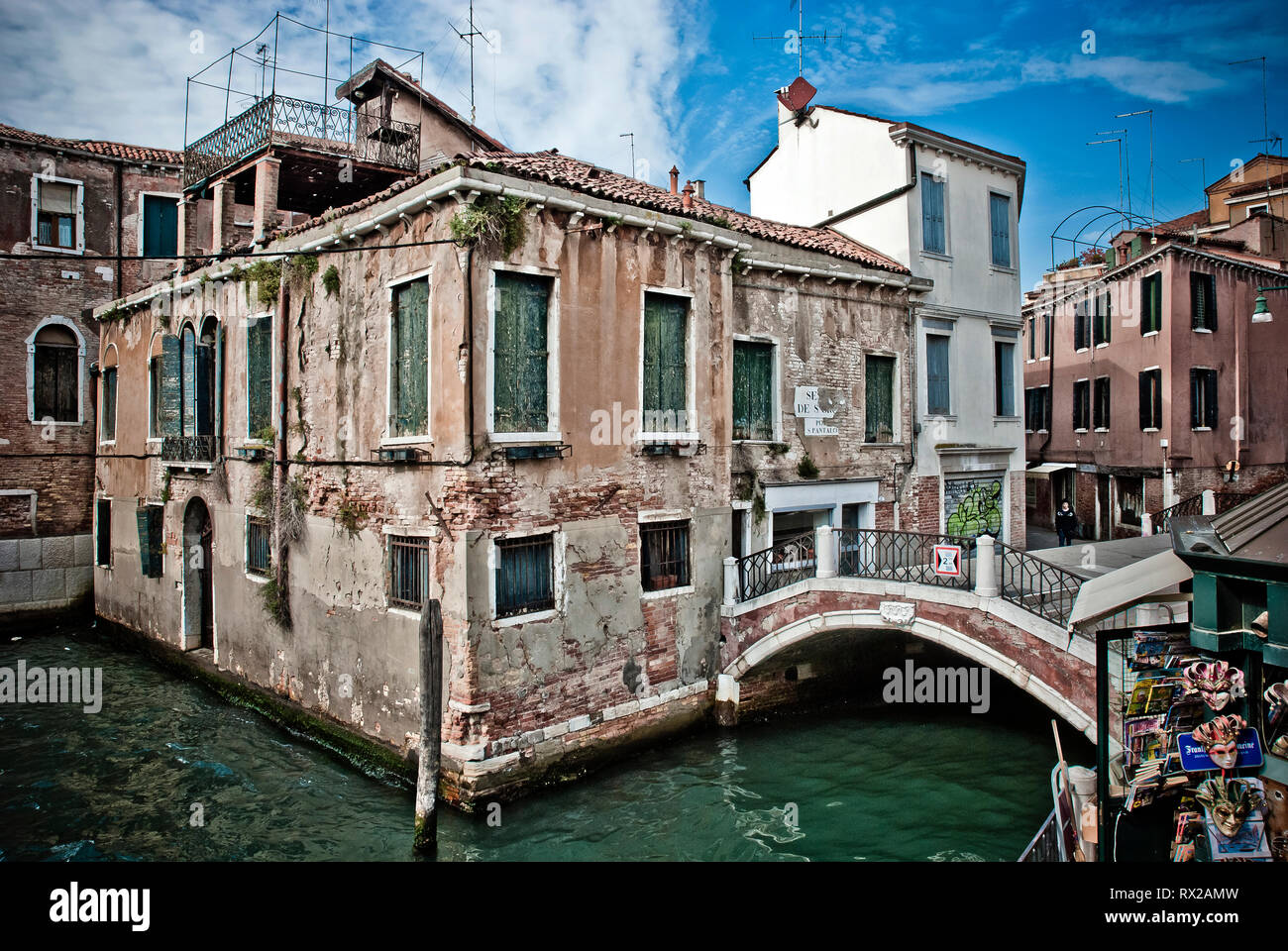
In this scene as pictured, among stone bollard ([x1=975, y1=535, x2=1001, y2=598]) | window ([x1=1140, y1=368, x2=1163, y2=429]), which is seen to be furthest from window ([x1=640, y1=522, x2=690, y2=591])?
window ([x1=1140, y1=368, x2=1163, y2=429])

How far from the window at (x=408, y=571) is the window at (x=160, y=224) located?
1221 cm

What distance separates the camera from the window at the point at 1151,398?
17766mm

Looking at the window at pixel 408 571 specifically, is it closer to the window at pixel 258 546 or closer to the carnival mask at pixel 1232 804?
the window at pixel 258 546

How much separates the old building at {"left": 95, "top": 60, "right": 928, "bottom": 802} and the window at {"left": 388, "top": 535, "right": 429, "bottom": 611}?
0.04m

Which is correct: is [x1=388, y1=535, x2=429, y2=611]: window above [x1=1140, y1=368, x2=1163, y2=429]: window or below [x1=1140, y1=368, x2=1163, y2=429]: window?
below

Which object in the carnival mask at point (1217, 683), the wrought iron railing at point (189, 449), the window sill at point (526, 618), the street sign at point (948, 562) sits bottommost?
the window sill at point (526, 618)

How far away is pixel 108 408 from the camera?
16.7 meters

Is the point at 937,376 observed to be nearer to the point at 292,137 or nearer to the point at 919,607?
the point at 919,607

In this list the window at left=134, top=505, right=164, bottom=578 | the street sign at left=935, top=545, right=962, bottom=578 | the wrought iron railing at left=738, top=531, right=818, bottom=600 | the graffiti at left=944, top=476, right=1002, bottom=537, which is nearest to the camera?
the street sign at left=935, top=545, right=962, bottom=578

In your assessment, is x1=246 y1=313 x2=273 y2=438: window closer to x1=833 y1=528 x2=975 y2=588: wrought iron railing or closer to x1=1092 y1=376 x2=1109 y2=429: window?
x1=833 y1=528 x2=975 y2=588: wrought iron railing

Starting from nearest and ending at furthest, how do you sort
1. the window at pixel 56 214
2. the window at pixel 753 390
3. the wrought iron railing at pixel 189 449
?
the window at pixel 753 390 < the wrought iron railing at pixel 189 449 < the window at pixel 56 214

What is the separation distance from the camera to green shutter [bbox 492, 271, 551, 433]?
8.89 metres

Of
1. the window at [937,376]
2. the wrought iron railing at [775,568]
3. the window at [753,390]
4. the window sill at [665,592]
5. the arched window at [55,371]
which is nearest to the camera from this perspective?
the window sill at [665,592]

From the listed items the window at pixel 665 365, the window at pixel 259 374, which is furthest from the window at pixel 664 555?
the window at pixel 259 374
